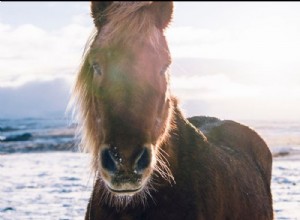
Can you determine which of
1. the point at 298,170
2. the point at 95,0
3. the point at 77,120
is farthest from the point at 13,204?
the point at 298,170

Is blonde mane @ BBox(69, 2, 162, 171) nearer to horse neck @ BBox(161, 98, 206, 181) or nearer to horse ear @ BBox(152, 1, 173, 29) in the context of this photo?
horse ear @ BBox(152, 1, 173, 29)

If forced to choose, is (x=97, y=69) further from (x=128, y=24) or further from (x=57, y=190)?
(x=57, y=190)

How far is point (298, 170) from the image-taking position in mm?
15242

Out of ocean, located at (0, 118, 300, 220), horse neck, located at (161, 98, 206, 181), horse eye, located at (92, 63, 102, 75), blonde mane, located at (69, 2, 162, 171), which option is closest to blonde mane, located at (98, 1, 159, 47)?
blonde mane, located at (69, 2, 162, 171)

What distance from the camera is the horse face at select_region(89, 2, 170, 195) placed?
2.91 meters

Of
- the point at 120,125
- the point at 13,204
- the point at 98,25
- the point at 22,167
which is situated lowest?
the point at 22,167

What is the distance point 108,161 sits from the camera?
2.94 metres

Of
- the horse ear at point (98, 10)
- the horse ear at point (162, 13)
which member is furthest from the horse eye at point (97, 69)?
the horse ear at point (162, 13)

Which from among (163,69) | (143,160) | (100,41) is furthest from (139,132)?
(100,41)

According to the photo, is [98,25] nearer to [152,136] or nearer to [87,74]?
[87,74]

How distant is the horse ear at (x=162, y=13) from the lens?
11.9ft

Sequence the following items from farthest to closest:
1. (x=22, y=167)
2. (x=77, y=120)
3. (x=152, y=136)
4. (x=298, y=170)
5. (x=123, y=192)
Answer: (x=22, y=167), (x=298, y=170), (x=77, y=120), (x=152, y=136), (x=123, y=192)

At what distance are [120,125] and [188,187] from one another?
832mm

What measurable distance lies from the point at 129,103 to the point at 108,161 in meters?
0.42
